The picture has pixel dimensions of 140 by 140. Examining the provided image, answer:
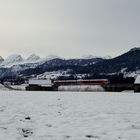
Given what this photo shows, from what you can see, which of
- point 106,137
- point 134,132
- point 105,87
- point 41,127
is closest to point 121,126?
point 134,132

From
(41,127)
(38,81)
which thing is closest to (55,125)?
(41,127)

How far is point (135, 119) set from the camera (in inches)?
706

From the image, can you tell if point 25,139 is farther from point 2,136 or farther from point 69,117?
point 69,117

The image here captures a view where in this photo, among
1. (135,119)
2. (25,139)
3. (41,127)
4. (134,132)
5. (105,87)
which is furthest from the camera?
(105,87)

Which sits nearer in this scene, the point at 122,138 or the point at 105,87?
the point at 122,138

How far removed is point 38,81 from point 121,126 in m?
139

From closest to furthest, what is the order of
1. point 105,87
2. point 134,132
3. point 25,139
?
point 25,139
point 134,132
point 105,87

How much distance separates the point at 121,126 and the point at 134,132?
60.5 inches

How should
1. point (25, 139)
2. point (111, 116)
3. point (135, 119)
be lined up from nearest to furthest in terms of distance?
point (25, 139) → point (135, 119) → point (111, 116)

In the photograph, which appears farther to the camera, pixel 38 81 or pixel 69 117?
pixel 38 81

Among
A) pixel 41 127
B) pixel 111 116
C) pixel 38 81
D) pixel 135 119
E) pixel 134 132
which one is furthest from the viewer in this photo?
pixel 38 81

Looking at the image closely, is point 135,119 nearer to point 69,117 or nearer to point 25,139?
point 69,117

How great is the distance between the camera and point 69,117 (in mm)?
18969

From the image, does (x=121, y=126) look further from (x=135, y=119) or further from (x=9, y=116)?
(x=9, y=116)
